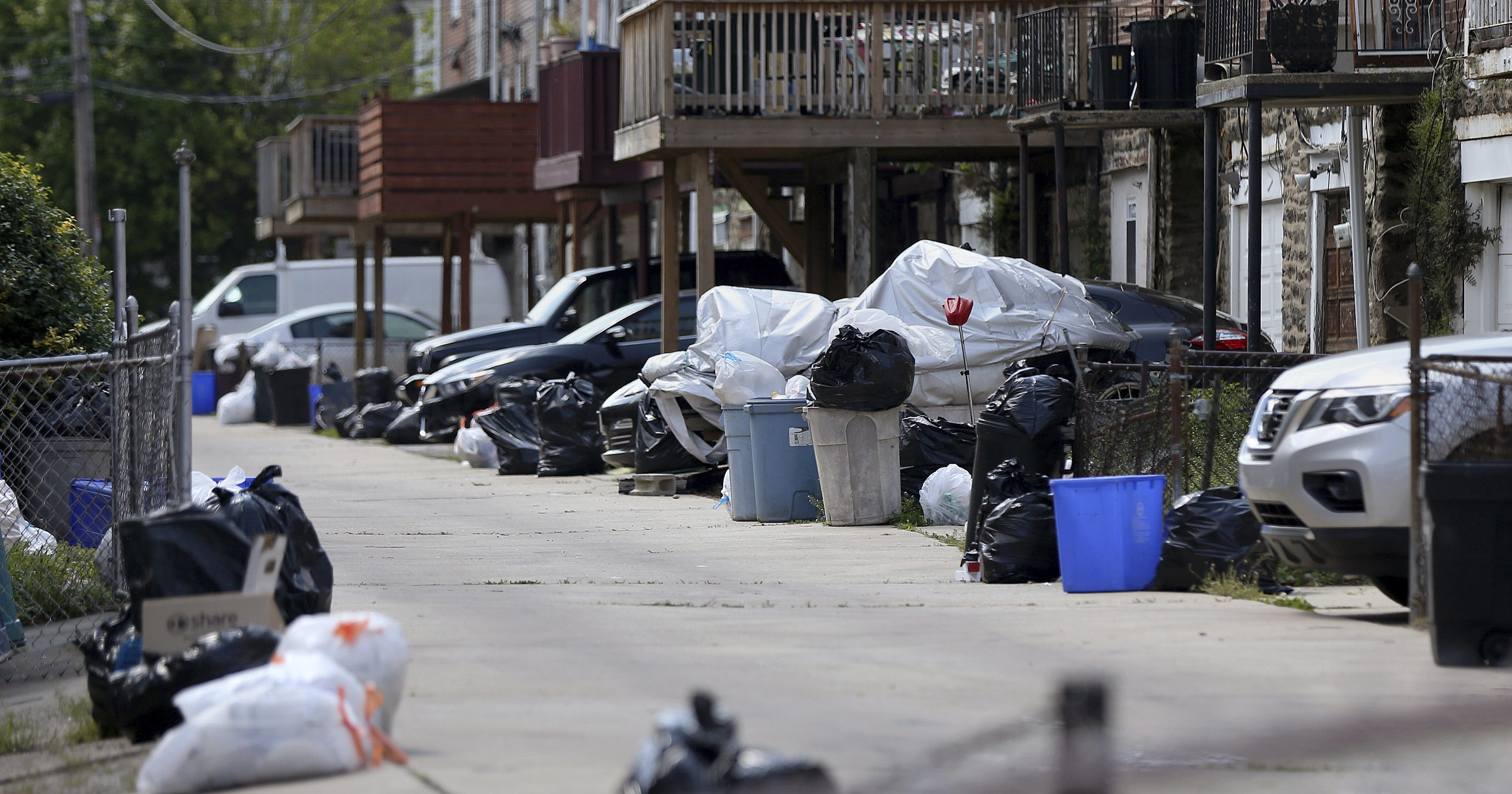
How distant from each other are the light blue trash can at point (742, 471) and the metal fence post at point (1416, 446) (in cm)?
555

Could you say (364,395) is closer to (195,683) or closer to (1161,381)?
(1161,381)

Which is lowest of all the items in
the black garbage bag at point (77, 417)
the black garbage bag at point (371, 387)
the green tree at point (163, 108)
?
the black garbage bag at point (371, 387)

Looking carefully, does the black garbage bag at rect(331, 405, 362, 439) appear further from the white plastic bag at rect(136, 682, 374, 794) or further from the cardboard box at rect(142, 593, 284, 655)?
the white plastic bag at rect(136, 682, 374, 794)

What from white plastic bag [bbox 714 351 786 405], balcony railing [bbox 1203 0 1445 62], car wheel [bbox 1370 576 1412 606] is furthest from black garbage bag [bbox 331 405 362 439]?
car wheel [bbox 1370 576 1412 606]

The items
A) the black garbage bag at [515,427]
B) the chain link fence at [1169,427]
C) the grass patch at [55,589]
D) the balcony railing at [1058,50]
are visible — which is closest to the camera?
the grass patch at [55,589]

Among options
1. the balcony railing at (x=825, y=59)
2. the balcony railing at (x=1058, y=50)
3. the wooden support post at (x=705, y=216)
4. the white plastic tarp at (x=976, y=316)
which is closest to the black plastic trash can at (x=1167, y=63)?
the balcony railing at (x=1058, y=50)

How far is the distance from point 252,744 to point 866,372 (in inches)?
249

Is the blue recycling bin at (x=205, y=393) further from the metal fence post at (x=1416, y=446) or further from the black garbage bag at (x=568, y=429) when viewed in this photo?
the metal fence post at (x=1416, y=446)

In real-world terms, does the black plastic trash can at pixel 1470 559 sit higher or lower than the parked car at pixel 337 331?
lower

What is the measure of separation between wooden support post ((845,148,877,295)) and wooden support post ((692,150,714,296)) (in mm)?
1309

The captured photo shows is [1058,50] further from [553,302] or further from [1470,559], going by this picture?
[1470,559]

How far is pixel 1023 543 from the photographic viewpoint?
8188mm

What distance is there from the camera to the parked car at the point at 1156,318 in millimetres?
13188

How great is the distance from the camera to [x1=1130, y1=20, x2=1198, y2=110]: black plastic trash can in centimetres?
1430
